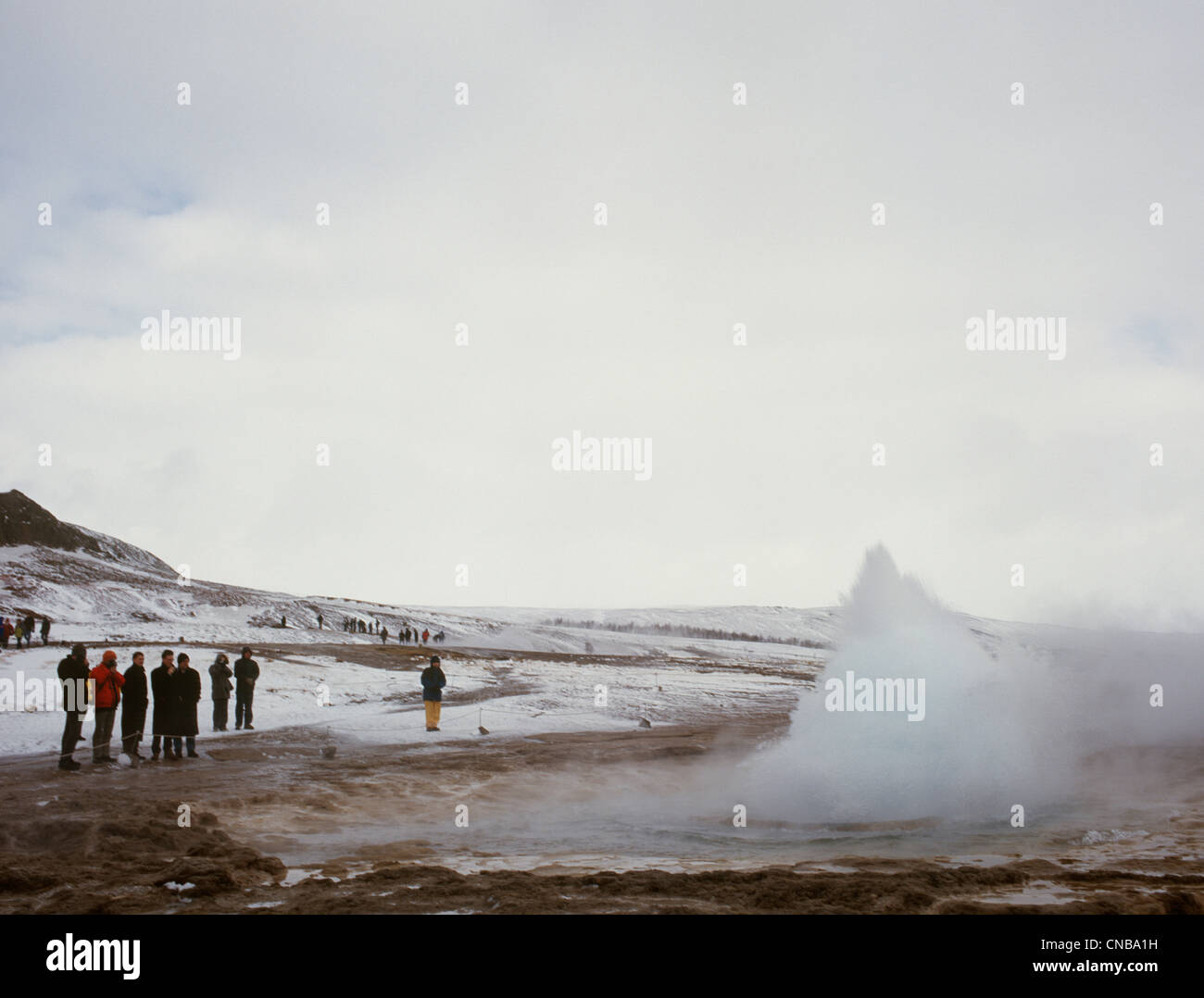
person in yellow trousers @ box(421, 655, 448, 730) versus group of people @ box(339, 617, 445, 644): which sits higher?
person in yellow trousers @ box(421, 655, 448, 730)

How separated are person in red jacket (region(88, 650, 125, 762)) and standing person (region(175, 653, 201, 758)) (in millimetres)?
1055

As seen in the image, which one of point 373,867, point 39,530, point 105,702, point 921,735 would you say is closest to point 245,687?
point 105,702

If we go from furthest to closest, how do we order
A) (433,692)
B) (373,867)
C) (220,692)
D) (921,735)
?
(433,692) < (220,692) < (921,735) < (373,867)

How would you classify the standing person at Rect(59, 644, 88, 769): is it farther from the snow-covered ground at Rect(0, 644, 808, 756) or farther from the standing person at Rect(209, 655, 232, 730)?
the standing person at Rect(209, 655, 232, 730)

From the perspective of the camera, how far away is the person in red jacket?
15.0 metres

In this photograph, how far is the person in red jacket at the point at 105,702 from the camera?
49.4 feet

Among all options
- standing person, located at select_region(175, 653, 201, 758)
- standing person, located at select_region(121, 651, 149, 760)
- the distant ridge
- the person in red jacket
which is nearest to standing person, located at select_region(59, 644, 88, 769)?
the person in red jacket

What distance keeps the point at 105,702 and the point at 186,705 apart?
147 cm

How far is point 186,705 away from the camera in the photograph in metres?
16.3

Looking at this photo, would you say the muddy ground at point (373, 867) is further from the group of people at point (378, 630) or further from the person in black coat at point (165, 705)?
the group of people at point (378, 630)

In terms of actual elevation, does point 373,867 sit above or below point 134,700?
below

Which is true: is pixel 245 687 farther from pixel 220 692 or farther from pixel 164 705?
pixel 164 705
